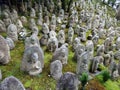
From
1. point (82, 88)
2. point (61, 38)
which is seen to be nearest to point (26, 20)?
point (61, 38)

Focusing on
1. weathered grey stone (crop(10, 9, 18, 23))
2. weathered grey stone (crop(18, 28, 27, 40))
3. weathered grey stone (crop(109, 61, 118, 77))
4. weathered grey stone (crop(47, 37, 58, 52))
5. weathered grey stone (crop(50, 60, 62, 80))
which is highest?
weathered grey stone (crop(10, 9, 18, 23))

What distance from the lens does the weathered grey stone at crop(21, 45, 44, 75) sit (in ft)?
56.1

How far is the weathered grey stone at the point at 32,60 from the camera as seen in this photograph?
1711cm

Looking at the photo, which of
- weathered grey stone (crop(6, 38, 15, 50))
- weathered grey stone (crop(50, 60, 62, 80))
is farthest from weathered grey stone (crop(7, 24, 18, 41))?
weathered grey stone (crop(50, 60, 62, 80))

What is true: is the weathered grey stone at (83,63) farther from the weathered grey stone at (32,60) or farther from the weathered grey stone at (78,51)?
the weathered grey stone at (32,60)

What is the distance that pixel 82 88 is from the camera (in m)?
17.0

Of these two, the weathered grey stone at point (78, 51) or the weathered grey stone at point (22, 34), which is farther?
the weathered grey stone at point (22, 34)

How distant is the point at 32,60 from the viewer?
17.2m

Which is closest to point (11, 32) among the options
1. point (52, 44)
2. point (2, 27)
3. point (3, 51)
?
point (2, 27)

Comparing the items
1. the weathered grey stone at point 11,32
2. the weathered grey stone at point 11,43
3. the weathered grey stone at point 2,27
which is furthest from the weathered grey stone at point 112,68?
the weathered grey stone at point 2,27

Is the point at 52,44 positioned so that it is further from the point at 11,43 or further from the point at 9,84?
the point at 9,84

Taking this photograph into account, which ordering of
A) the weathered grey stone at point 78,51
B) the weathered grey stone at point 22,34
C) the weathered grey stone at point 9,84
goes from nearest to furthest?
1. the weathered grey stone at point 9,84
2. the weathered grey stone at point 78,51
3. the weathered grey stone at point 22,34

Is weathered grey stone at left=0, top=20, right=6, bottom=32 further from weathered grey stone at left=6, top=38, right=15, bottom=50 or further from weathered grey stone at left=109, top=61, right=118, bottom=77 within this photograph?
weathered grey stone at left=109, top=61, right=118, bottom=77

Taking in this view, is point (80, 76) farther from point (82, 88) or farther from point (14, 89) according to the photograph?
point (14, 89)
